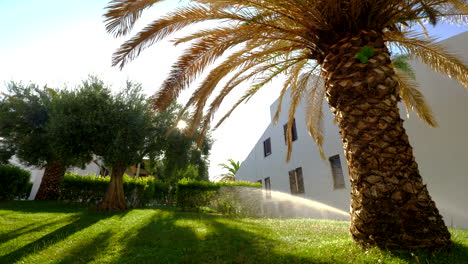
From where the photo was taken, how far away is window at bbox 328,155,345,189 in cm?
1208

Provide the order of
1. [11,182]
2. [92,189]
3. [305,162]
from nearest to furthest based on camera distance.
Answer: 1. [305,162]
2. [92,189]
3. [11,182]

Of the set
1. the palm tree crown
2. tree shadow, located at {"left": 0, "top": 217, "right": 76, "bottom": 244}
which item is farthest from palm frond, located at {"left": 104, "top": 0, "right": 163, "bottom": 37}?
tree shadow, located at {"left": 0, "top": 217, "right": 76, "bottom": 244}

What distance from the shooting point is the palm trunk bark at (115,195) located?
1251cm

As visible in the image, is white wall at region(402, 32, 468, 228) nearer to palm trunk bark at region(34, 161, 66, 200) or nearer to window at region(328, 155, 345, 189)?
window at region(328, 155, 345, 189)

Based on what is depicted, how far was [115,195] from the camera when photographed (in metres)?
12.8

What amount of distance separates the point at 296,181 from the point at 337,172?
11.4 feet

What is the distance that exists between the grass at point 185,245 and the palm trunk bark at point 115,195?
4169 millimetres

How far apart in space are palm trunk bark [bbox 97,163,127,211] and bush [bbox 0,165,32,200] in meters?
7.95

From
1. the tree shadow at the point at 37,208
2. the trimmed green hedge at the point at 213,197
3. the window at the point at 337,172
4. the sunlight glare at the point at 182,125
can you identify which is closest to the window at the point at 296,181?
the window at the point at 337,172

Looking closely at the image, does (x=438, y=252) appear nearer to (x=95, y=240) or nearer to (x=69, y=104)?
(x=95, y=240)

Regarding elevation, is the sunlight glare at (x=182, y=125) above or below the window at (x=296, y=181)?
above

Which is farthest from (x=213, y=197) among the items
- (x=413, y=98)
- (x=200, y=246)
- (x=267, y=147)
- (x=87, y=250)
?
(x=413, y=98)

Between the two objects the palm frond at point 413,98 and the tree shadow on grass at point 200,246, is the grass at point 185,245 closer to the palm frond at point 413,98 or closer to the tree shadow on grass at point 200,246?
the tree shadow on grass at point 200,246

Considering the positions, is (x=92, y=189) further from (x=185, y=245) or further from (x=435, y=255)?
(x=435, y=255)
